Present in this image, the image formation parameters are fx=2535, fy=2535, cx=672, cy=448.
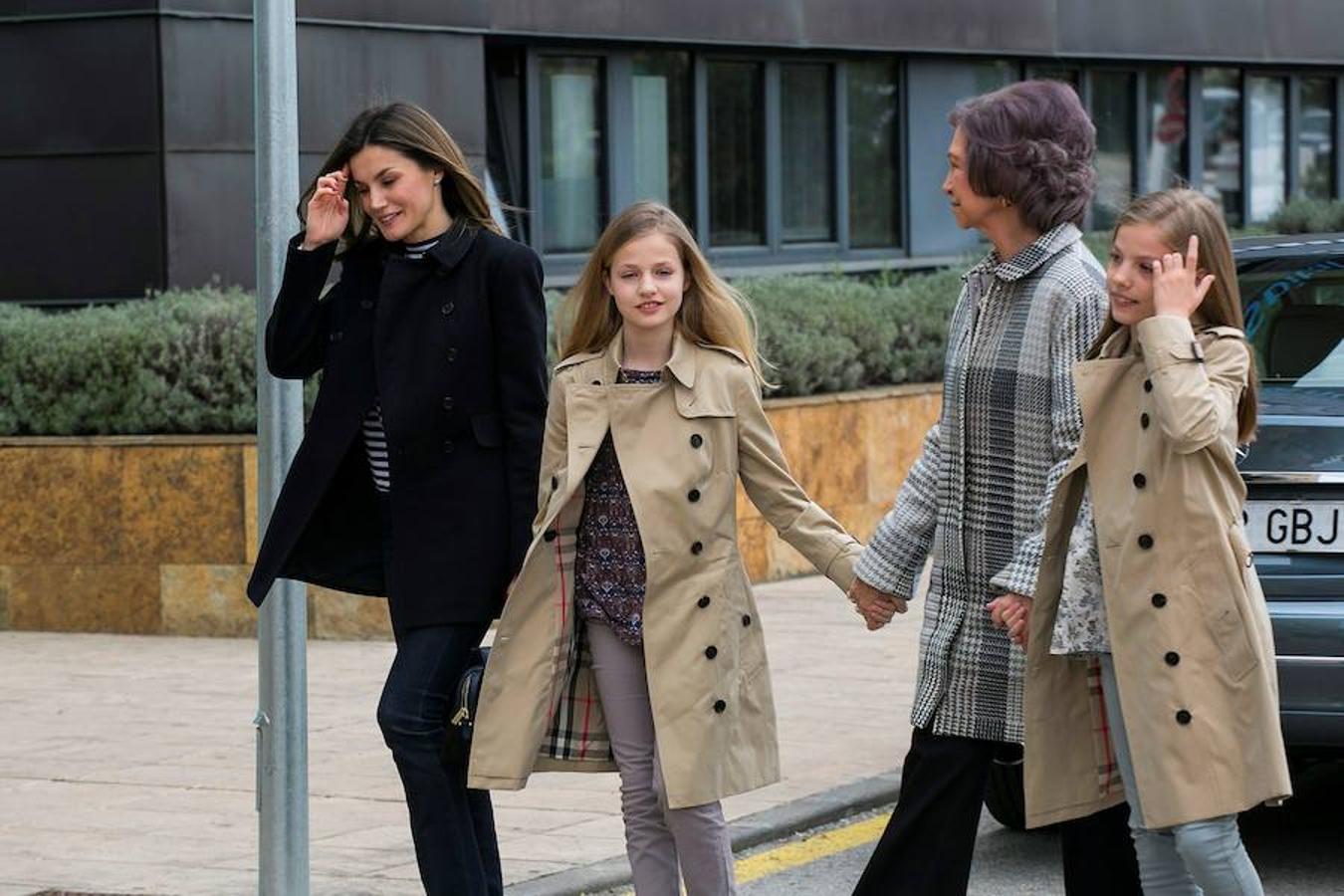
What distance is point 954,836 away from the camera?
4.82 meters

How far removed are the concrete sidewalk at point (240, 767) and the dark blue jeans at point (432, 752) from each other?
0.96 meters

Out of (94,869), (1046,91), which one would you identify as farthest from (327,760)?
(1046,91)

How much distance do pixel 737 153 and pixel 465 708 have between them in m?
11.6

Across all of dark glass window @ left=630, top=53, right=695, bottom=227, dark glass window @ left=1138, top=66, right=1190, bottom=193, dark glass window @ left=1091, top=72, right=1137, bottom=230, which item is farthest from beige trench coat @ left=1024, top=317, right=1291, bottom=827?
dark glass window @ left=1138, top=66, right=1190, bottom=193

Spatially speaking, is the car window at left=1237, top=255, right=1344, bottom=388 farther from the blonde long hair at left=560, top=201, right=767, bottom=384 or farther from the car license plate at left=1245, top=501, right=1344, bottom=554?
the blonde long hair at left=560, top=201, right=767, bottom=384

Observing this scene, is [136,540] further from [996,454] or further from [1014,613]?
[1014,613]

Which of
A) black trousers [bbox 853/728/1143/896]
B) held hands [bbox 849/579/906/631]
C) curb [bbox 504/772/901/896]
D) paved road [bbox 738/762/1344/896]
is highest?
held hands [bbox 849/579/906/631]

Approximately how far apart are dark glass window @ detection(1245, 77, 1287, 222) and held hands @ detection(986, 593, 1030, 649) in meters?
17.4

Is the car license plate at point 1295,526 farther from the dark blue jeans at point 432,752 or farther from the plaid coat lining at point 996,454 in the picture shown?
the dark blue jeans at point 432,752

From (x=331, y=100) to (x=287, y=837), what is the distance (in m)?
8.19

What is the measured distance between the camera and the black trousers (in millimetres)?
4789

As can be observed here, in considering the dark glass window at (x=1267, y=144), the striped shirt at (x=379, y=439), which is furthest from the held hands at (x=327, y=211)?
→ the dark glass window at (x=1267, y=144)

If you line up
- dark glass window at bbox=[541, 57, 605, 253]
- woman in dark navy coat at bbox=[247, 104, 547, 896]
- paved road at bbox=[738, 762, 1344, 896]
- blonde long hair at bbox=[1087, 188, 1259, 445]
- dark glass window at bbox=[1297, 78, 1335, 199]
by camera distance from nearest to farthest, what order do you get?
blonde long hair at bbox=[1087, 188, 1259, 445]
woman in dark navy coat at bbox=[247, 104, 547, 896]
paved road at bbox=[738, 762, 1344, 896]
dark glass window at bbox=[541, 57, 605, 253]
dark glass window at bbox=[1297, 78, 1335, 199]

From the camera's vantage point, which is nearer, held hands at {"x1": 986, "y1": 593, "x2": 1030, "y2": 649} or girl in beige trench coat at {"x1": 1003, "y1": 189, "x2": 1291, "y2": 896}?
girl in beige trench coat at {"x1": 1003, "y1": 189, "x2": 1291, "y2": 896}
